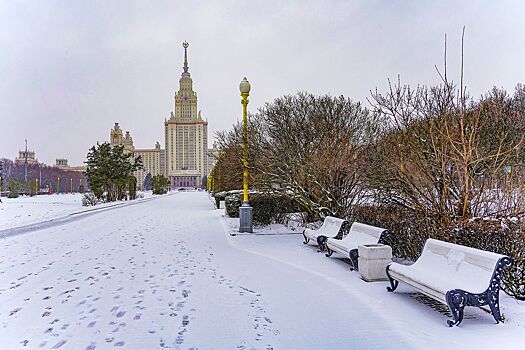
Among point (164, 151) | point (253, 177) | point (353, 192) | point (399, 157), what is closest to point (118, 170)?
point (253, 177)

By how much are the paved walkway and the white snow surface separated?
0.05ft

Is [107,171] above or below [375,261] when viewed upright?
above

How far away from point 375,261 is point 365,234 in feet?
4.43

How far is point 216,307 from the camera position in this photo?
5.91 m

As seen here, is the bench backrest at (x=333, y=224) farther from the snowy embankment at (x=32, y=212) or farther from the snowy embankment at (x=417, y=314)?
the snowy embankment at (x=32, y=212)

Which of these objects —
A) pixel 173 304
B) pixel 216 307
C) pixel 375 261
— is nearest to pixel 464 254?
pixel 375 261

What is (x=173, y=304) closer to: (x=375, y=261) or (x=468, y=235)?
(x=375, y=261)

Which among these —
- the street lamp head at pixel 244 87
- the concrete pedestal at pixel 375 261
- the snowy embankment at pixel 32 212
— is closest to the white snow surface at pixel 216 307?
the concrete pedestal at pixel 375 261

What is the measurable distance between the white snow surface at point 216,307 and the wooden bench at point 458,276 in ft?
0.98

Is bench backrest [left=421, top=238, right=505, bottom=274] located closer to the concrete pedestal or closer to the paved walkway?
the concrete pedestal

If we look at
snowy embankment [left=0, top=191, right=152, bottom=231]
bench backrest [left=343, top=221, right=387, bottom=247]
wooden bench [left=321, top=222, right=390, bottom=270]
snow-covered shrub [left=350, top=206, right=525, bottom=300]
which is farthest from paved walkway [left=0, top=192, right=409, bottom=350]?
snowy embankment [left=0, top=191, right=152, bottom=231]

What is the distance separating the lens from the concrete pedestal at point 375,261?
23.7ft

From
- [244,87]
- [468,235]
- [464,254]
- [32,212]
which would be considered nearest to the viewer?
[464,254]

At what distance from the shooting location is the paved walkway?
474 cm
